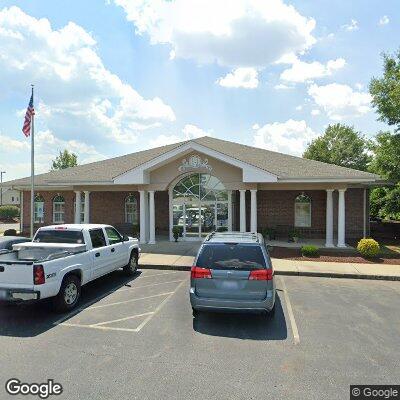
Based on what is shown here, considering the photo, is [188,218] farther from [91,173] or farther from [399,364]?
[399,364]

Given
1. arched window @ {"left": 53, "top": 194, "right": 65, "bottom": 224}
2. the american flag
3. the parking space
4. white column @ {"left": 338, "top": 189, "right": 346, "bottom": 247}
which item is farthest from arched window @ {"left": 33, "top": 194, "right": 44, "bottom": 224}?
white column @ {"left": 338, "top": 189, "right": 346, "bottom": 247}

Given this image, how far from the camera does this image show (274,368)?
5.12 m

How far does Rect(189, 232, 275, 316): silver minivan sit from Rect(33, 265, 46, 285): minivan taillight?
3.10 metres

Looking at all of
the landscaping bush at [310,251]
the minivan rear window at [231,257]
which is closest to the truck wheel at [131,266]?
the minivan rear window at [231,257]

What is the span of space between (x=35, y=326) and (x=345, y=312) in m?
6.82

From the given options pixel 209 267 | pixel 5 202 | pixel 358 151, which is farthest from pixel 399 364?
pixel 5 202

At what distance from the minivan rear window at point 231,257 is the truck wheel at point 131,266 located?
502cm

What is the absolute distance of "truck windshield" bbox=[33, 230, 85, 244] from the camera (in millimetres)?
8922

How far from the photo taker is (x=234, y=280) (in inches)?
263

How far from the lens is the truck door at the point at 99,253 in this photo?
351 inches

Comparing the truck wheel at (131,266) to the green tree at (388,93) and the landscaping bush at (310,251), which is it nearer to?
the landscaping bush at (310,251)

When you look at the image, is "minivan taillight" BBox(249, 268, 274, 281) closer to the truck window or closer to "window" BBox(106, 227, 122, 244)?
the truck window

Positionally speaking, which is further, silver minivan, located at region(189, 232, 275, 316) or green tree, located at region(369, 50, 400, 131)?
green tree, located at region(369, 50, 400, 131)

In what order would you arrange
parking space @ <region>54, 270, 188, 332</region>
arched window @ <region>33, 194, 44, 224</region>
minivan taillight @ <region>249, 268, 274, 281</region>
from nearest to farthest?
minivan taillight @ <region>249, 268, 274, 281</region> → parking space @ <region>54, 270, 188, 332</region> → arched window @ <region>33, 194, 44, 224</region>
